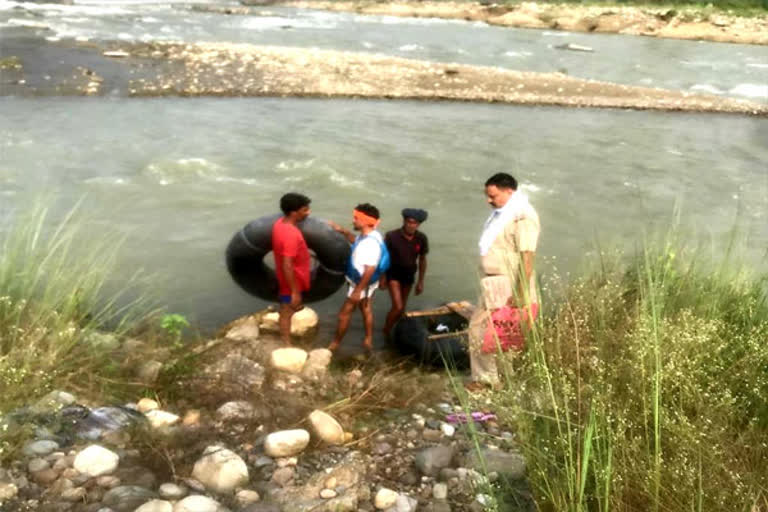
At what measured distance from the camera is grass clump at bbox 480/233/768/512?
2807 millimetres

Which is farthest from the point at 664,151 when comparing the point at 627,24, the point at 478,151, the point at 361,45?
the point at 627,24

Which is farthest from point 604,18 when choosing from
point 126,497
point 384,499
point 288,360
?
point 126,497

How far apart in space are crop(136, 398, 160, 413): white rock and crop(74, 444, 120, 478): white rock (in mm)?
787

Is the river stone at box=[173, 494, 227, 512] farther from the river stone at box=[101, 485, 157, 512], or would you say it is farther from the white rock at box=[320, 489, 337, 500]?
the white rock at box=[320, 489, 337, 500]

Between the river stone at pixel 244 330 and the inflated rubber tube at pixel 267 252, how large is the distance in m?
0.61

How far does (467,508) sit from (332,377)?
6.68 ft

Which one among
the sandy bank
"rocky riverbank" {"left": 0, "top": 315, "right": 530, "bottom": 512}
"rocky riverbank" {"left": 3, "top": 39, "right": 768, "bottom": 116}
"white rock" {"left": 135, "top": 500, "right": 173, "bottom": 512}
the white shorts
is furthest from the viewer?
the sandy bank

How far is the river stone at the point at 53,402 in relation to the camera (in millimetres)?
3994

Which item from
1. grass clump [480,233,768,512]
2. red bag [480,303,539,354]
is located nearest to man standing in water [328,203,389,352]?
red bag [480,303,539,354]

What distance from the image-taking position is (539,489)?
3.13 meters

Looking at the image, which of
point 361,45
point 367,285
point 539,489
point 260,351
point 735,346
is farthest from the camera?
point 361,45

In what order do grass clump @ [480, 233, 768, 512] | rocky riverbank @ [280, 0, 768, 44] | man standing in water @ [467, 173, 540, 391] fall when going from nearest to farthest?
grass clump @ [480, 233, 768, 512] → man standing in water @ [467, 173, 540, 391] → rocky riverbank @ [280, 0, 768, 44]

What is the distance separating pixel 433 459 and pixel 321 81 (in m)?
17.1

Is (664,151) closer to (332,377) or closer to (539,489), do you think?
(332,377)
